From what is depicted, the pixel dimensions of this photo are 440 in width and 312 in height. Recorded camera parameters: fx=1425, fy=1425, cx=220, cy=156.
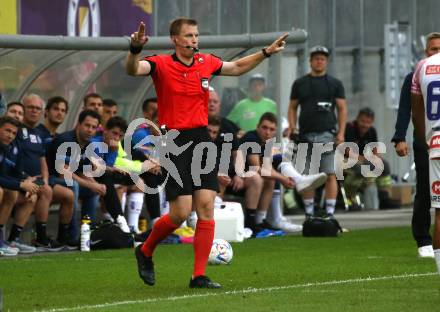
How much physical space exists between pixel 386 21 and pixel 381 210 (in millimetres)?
7203

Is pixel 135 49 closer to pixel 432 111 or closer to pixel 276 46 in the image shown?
pixel 276 46

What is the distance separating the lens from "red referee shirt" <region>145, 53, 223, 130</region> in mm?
11695

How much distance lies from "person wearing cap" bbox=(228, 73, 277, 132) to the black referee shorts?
888cm

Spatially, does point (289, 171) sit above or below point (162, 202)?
above

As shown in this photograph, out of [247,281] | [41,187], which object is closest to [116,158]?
[41,187]

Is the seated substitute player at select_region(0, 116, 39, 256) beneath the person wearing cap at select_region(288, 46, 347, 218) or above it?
beneath

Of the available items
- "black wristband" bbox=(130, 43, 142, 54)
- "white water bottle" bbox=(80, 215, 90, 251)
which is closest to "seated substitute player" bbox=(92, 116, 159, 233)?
"white water bottle" bbox=(80, 215, 90, 251)

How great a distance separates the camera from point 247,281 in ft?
39.5

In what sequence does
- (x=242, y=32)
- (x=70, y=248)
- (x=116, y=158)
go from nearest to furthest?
(x=70, y=248), (x=116, y=158), (x=242, y=32)

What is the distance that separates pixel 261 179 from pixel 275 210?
2.62 ft

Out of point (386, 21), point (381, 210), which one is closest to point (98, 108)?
point (381, 210)

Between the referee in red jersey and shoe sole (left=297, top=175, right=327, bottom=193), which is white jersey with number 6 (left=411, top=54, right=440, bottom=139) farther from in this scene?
shoe sole (left=297, top=175, right=327, bottom=193)

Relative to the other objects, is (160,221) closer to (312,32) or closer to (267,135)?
(267,135)

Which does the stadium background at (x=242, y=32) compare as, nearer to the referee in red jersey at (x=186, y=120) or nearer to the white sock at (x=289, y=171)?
the white sock at (x=289, y=171)
